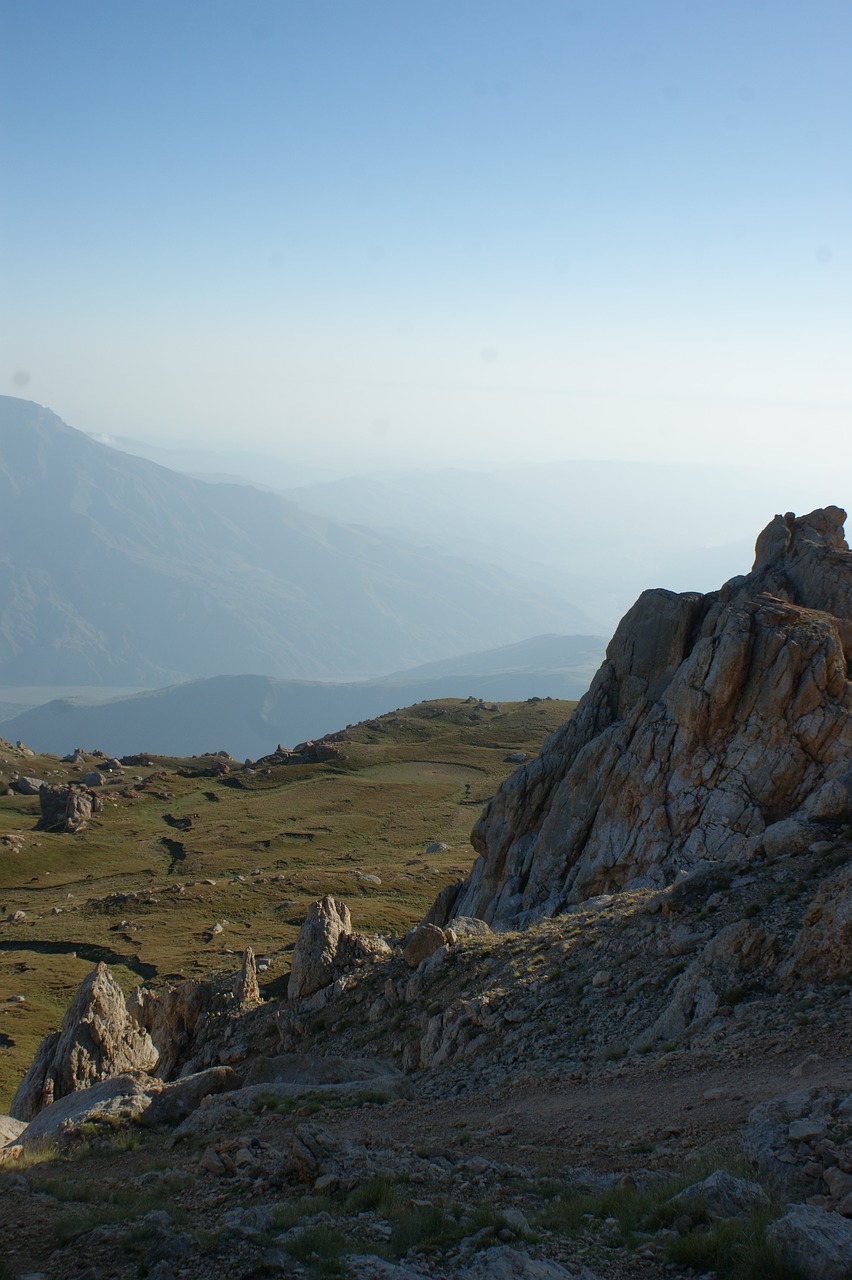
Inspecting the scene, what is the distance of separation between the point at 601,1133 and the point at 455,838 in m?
95.8

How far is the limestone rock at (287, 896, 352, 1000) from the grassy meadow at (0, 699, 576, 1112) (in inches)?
453

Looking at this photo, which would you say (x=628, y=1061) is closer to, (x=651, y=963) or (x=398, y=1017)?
(x=651, y=963)

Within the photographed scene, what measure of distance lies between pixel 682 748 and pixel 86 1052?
28.1 meters

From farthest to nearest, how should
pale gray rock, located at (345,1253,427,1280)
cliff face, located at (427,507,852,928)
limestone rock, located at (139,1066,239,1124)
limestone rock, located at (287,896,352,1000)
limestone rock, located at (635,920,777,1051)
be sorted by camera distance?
1. cliff face, located at (427,507,852,928)
2. limestone rock, located at (287,896,352,1000)
3. limestone rock, located at (139,1066,239,1124)
4. limestone rock, located at (635,920,777,1051)
5. pale gray rock, located at (345,1253,427,1280)

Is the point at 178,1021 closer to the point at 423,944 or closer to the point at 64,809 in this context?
the point at 423,944

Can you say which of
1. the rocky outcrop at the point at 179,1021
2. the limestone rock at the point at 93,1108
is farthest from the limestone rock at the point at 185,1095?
the rocky outcrop at the point at 179,1021

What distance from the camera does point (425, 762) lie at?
16312 cm

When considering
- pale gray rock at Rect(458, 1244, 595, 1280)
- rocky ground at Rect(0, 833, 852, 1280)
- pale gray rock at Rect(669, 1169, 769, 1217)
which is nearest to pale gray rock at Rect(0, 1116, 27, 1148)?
rocky ground at Rect(0, 833, 852, 1280)

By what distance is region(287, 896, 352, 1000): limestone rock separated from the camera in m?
34.2

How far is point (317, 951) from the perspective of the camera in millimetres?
34750

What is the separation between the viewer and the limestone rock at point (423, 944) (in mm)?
31312

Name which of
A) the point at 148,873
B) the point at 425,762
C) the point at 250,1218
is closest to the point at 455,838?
the point at 148,873

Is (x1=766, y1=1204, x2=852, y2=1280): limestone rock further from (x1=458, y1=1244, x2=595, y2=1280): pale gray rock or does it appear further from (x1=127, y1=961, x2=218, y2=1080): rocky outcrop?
(x1=127, y1=961, x2=218, y2=1080): rocky outcrop

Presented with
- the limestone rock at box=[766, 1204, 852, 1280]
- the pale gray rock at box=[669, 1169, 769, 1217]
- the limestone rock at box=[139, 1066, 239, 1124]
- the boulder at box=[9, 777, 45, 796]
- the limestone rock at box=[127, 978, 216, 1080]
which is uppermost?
the limestone rock at box=[766, 1204, 852, 1280]
